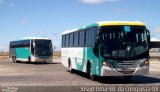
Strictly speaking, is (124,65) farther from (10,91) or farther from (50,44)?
(50,44)

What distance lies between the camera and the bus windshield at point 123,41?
2153 cm

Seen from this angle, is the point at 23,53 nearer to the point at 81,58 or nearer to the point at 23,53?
the point at 23,53

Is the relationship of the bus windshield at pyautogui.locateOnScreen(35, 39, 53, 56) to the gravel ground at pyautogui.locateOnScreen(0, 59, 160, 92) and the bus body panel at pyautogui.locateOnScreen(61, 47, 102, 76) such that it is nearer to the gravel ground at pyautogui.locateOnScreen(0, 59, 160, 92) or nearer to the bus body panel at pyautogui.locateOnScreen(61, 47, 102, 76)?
the bus body panel at pyautogui.locateOnScreen(61, 47, 102, 76)

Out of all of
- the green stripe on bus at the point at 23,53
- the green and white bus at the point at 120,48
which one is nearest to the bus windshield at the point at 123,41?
the green and white bus at the point at 120,48

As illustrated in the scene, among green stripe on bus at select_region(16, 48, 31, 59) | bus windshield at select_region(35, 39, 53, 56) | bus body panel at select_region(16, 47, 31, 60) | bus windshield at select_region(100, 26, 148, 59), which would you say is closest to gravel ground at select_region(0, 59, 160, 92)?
bus windshield at select_region(100, 26, 148, 59)

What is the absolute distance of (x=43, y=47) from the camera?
163 ft

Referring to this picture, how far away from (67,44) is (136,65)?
10.5 m

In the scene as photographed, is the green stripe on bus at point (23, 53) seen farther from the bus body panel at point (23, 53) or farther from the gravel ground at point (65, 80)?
the gravel ground at point (65, 80)

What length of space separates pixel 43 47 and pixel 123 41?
94.1 feet

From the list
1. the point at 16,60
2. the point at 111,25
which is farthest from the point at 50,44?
the point at 111,25

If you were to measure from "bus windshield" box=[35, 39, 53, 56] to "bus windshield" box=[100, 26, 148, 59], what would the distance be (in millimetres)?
28216

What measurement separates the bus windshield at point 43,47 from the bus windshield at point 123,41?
28216 mm

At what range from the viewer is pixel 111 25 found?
2194 centimetres

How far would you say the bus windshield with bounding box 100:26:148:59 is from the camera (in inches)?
848
